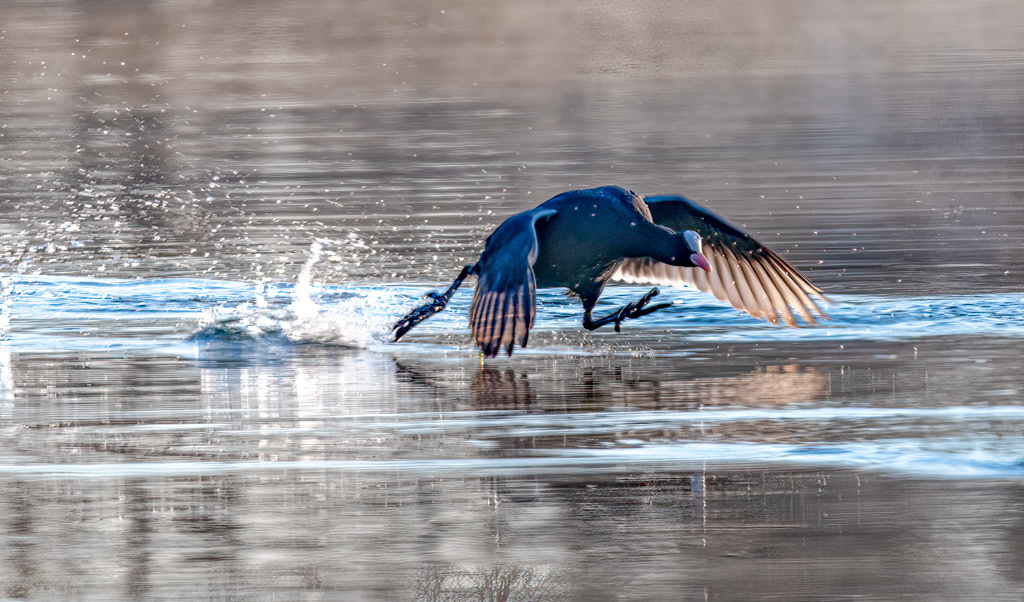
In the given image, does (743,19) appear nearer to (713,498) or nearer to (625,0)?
(625,0)

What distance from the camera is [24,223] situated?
12648 mm

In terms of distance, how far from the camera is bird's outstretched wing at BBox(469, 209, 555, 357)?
667 centimetres

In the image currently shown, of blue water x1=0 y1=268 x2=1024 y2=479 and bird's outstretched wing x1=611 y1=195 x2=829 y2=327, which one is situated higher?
bird's outstretched wing x1=611 y1=195 x2=829 y2=327

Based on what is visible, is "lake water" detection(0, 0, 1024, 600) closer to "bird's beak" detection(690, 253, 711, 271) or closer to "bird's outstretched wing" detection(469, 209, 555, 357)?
"bird's outstretched wing" detection(469, 209, 555, 357)

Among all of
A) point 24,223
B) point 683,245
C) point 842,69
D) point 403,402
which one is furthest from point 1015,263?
point 842,69

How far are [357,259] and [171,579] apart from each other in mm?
6352

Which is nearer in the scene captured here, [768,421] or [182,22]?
[768,421]

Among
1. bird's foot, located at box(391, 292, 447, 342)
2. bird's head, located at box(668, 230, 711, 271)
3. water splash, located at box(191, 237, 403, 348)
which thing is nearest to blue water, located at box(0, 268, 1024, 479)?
water splash, located at box(191, 237, 403, 348)

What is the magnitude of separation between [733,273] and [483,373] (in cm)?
200

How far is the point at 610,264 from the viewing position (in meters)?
8.06

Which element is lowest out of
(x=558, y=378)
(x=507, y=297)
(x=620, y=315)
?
(x=558, y=378)

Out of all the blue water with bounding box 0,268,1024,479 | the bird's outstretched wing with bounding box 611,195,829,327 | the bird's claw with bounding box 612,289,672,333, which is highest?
the bird's outstretched wing with bounding box 611,195,829,327

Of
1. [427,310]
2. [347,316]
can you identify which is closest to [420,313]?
[427,310]

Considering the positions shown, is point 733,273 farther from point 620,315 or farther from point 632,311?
point 620,315
